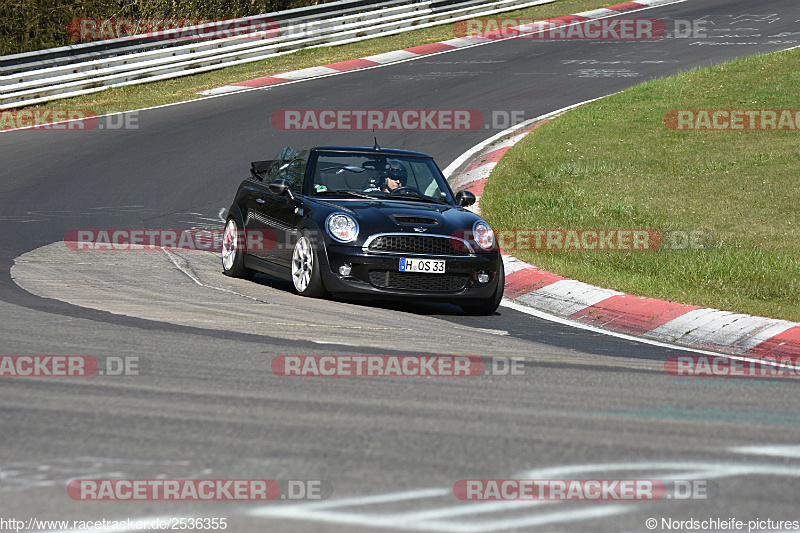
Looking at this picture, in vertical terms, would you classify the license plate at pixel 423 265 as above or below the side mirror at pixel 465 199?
below

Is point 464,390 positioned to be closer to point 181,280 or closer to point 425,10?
point 181,280

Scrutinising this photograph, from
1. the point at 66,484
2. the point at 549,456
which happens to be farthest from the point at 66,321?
the point at 549,456

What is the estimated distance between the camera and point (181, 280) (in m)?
10.7

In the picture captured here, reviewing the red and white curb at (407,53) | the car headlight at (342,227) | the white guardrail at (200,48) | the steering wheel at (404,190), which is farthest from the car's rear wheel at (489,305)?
the red and white curb at (407,53)

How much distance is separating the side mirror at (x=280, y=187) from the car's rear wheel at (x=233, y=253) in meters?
0.83

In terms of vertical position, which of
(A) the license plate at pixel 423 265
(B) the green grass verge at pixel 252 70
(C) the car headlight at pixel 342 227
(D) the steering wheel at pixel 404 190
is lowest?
(A) the license plate at pixel 423 265

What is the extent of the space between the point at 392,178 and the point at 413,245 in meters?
1.48

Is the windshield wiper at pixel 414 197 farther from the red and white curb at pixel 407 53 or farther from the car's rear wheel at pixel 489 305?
the red and white curb at pixel 407 53

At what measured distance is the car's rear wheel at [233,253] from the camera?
37.9 feet

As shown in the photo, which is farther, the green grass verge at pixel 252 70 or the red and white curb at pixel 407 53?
the red and white curb at pixel 407 53

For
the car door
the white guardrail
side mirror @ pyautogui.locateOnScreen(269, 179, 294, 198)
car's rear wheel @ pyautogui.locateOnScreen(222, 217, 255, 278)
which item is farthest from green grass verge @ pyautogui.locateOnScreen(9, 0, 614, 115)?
side mirror @ pyautogui.locateOnScreen(269, 179, 294, 198)

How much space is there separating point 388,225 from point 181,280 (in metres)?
2.13

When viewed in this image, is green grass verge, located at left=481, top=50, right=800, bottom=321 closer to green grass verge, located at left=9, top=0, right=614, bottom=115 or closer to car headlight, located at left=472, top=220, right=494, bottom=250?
car headlight, located at left=472, top=220, right=494, bottom=250

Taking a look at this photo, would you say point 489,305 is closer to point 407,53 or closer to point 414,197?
point 414,197
